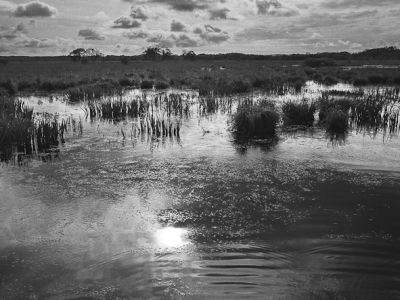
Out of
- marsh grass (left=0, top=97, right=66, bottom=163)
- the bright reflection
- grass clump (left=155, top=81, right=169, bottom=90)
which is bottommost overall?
the bright reflection

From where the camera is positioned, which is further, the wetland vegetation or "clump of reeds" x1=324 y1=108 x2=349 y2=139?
"clump of reeds" x1=324 y1=108 x2=349 y2=139

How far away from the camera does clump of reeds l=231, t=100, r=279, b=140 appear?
42.7 ft

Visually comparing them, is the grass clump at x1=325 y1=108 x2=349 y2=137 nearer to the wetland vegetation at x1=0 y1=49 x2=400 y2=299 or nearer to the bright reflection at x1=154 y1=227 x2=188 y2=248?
the wetland vegetation at x1=0 y1=49 x2=400 y2=299

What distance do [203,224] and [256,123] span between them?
7218 mm

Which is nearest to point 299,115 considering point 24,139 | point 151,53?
point 24,139

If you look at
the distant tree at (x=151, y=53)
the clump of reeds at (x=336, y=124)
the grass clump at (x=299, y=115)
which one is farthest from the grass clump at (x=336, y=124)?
the distant tree at (x=151, y=53)

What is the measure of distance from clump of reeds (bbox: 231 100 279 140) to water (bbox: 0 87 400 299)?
186 centimetres

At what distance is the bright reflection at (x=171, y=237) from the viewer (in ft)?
19.1

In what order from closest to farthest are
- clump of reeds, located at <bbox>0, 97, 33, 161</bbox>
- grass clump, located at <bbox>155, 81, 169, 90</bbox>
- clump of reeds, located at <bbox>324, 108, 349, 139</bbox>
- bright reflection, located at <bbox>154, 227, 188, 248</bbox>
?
bright reflection, located at <bbox>154, 227, 188, 248</bbox>
clump of reeds, located at <bbox>0, 97, 33, 161</bbox>
clump of reeds, located at <bbox>324, 108, 349, 139</bbox>
grass clump, located at <bbox>155, 81, 169, 90</bbox>

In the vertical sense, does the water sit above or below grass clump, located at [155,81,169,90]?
below

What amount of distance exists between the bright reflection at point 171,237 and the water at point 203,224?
32mm

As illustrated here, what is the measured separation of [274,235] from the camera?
19.9 ft

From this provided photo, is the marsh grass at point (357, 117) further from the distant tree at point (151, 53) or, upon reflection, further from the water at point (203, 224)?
the distant tree at point (151, 53)

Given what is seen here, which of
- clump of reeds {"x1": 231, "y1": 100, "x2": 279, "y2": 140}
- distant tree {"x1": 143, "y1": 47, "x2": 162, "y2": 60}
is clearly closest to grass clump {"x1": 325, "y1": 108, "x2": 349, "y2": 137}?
clump of reeds {"x1": 231, "y1": 100, "x2": 279, "y2": 140}
